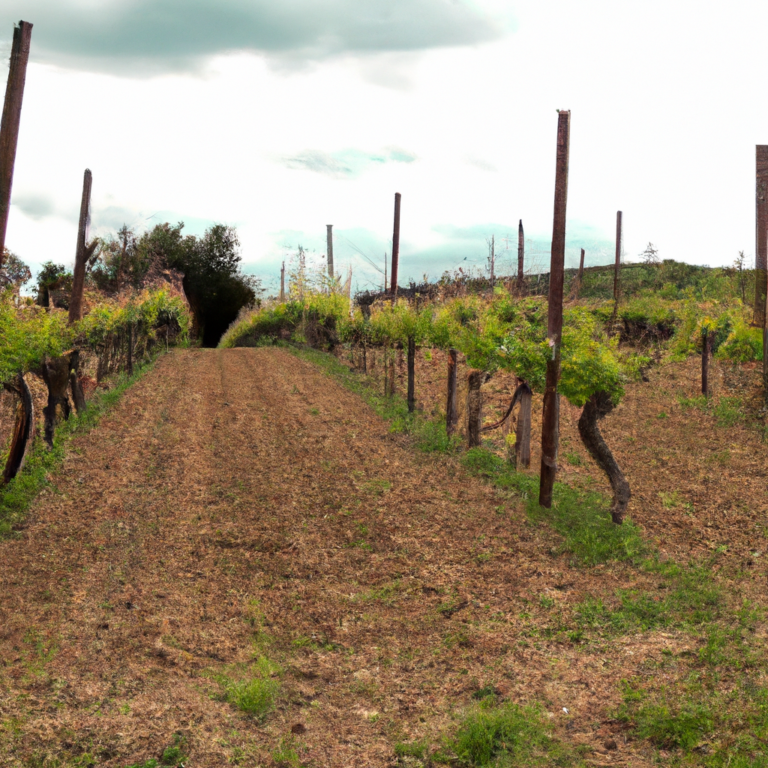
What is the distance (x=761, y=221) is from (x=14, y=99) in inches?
678

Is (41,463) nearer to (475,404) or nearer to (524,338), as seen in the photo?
(475,404)

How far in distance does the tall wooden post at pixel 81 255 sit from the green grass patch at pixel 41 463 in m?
2.35

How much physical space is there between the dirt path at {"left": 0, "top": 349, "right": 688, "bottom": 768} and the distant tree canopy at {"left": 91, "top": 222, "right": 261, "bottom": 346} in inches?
1042

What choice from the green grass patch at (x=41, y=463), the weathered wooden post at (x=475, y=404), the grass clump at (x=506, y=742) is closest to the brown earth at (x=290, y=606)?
the grass clump at (x=506, y=742)

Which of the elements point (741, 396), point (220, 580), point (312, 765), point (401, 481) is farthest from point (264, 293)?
point (312, 765)

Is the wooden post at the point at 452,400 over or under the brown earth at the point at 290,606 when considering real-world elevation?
over

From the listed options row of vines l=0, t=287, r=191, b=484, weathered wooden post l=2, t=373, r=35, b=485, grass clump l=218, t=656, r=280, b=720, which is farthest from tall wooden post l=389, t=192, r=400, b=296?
grass clump l=218, t=656, r=280, b=720

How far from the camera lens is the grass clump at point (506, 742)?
541 centimetres

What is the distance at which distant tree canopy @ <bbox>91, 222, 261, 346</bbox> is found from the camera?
38.0 meters

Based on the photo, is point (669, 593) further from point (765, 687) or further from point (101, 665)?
point (101, 665)

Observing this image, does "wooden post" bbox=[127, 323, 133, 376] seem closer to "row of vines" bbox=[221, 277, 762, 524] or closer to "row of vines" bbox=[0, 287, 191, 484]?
"row of vines" bbox=[0, 287, 191, 484]

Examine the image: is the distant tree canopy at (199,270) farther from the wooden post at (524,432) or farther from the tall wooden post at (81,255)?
the wooden post at (524,432)

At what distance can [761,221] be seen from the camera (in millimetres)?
18406

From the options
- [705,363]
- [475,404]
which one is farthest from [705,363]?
[475,404]
